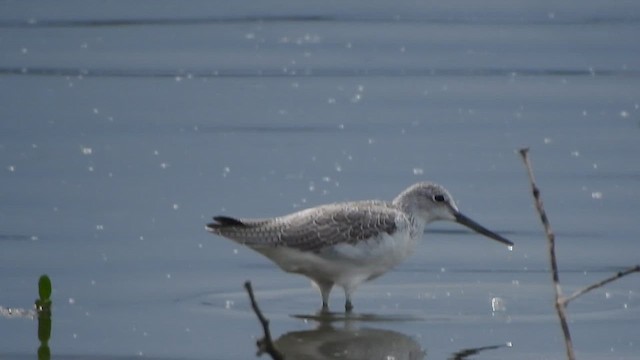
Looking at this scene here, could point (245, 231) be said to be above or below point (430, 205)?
below

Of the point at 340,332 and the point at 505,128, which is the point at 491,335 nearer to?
the point at 340,332

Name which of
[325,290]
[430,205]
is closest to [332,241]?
[325,290]

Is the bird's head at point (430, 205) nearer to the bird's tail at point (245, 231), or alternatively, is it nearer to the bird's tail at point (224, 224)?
the bird's tail at point (245, 231)

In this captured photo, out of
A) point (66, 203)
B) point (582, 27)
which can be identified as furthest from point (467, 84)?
point (66, 203)

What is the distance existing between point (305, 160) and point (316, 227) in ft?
9.82

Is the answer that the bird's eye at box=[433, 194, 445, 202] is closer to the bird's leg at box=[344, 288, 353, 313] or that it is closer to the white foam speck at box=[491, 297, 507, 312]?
the white foam speck at box=[491, 297, 507, 312]

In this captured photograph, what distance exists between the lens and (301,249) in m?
8.84

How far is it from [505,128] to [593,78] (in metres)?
1.98

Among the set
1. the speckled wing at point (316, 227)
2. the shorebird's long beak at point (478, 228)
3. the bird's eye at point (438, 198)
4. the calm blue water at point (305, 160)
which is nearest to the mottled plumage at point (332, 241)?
the speckled wing at point (316, 227)

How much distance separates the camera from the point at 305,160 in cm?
1193

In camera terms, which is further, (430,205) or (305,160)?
(305,160)

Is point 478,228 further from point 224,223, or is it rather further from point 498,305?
point 224,223

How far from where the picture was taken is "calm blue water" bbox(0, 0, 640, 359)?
8484 millimetres

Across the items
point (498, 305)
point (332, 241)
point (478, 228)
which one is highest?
point (478, 228)
